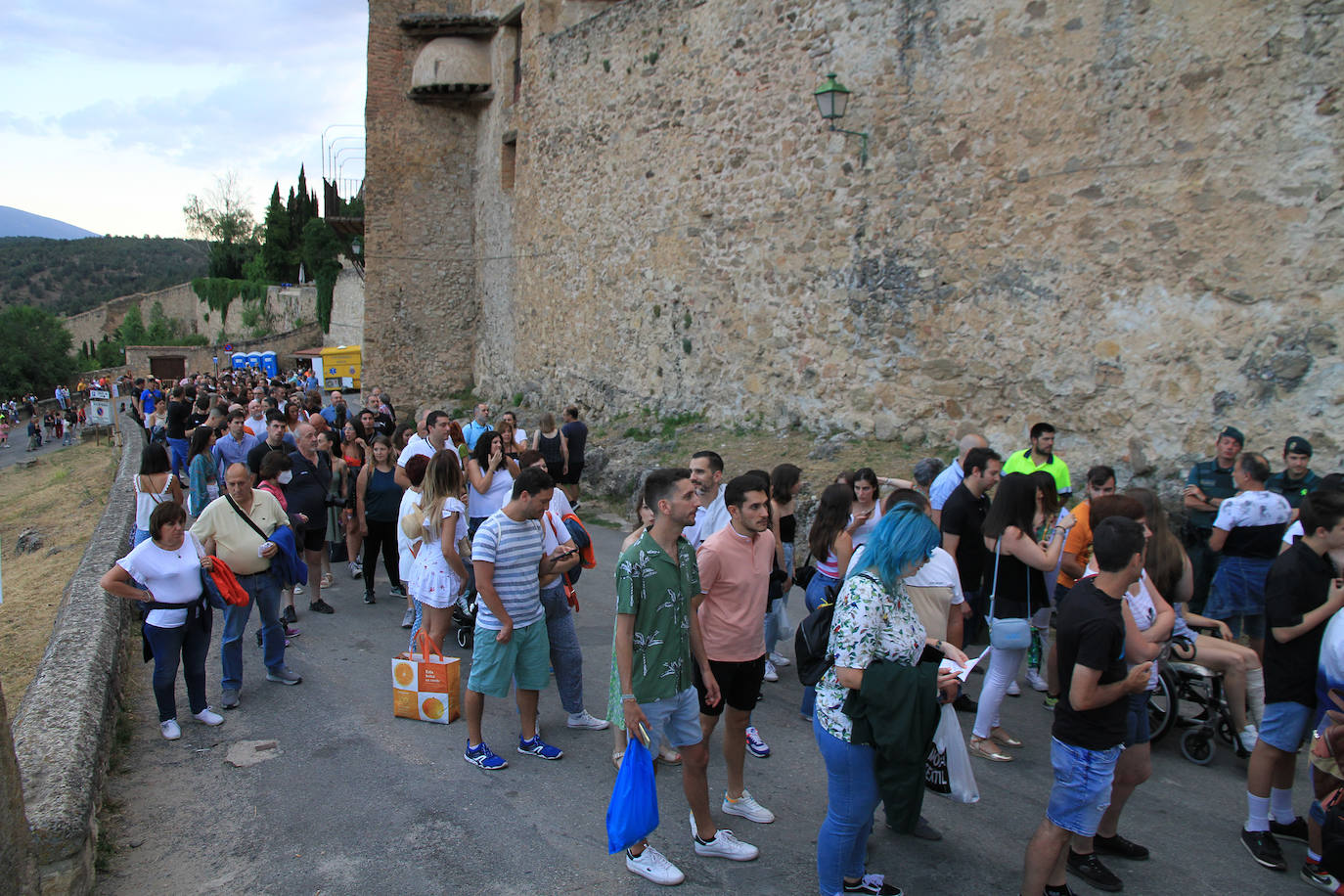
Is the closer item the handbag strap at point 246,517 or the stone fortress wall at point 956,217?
the handbag strap at point 246,517

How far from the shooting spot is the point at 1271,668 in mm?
4012

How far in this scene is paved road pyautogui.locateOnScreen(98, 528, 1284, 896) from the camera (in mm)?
3795

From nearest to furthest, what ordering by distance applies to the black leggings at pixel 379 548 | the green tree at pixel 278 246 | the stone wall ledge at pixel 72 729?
the stone wall ledge at pixel 72 729 < the black leggings at pixel 379 548 < the green tree at pixel 278 246

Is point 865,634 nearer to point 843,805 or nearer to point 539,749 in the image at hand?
point 843,805

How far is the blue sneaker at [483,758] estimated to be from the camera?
15.6 feet

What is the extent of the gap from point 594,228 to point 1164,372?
31.3 ft

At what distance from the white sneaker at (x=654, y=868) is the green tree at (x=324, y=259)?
44240 mm

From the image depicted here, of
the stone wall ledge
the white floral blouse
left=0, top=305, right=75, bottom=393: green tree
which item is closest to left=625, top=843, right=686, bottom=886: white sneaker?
the white floral blouse

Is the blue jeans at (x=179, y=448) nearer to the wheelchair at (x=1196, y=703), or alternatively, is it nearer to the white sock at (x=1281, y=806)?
the wheelchair at (x=1196, y=703)

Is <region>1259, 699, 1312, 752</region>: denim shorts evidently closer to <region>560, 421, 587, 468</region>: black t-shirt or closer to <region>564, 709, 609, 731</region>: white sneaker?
<region>564, 709, 609, 731</region>: white sneaker

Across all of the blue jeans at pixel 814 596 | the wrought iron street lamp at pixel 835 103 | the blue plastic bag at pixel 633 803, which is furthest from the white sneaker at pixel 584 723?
the wrought iron street lamp at pixel 835 103

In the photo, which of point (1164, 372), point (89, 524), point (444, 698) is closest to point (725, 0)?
point (1164, 372)

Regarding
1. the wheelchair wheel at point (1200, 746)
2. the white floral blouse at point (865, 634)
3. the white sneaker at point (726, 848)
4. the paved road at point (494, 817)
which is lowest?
the paved road at point (494, 817)

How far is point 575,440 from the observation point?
Result: 11930 mm
